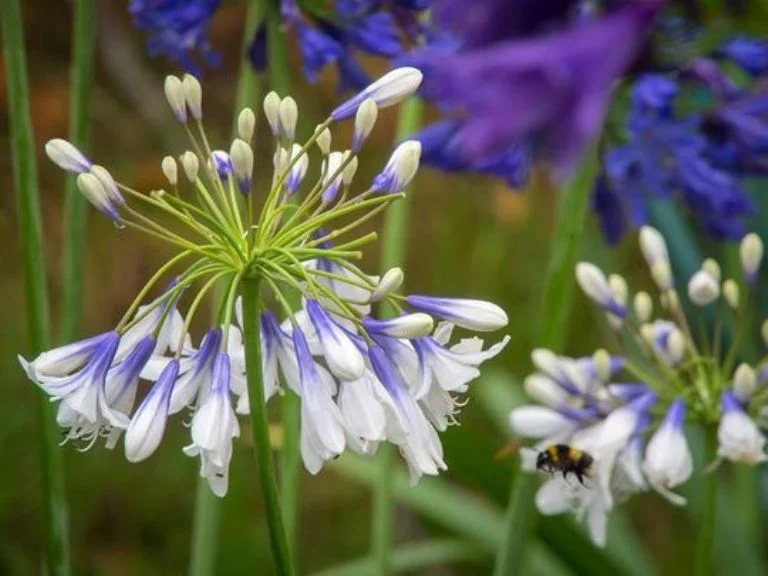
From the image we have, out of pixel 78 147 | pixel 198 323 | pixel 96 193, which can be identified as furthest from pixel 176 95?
pixel 198 323

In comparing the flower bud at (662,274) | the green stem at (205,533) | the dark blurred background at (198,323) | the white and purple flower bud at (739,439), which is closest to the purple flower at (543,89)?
the white and purple flower bud at (739,439)

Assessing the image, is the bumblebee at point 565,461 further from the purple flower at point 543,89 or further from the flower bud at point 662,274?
the purple flower at point 543,89

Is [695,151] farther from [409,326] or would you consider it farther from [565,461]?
[409,326]

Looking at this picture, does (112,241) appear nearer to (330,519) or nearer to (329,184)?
(330,519)

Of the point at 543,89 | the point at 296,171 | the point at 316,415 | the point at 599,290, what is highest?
the point at 543,89

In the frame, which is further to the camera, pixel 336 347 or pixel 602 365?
pixel 602 365

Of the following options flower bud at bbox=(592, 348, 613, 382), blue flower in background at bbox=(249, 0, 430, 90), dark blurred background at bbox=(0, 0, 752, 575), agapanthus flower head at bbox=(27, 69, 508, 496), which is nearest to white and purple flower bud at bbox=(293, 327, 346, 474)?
agapanthus flower head at bbox=(27, 69, 508, 496)

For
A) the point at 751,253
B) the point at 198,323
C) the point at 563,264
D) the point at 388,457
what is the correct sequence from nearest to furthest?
the point at 751,253, the point at 563,264, the point at 388,457, the point at 198,323
